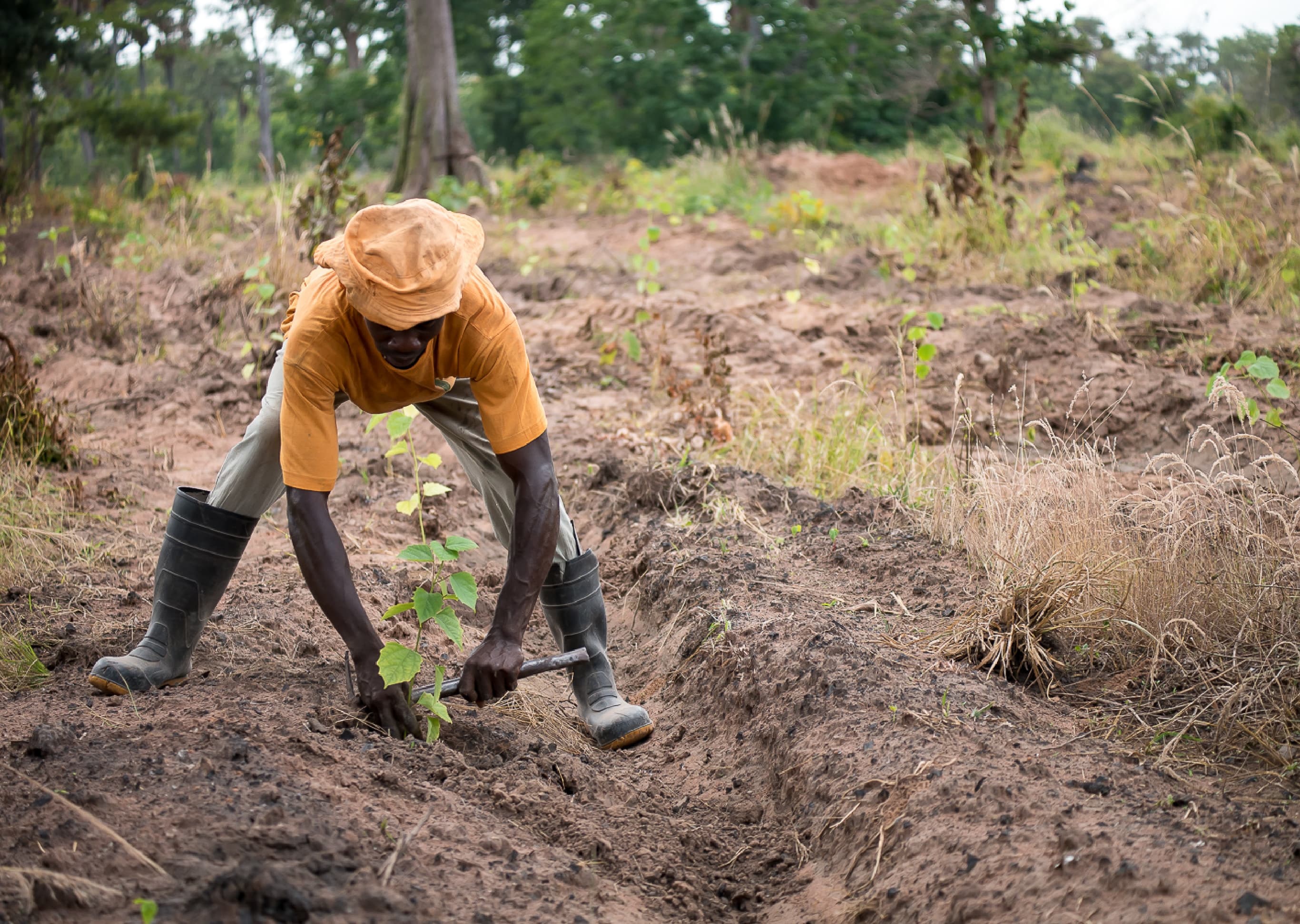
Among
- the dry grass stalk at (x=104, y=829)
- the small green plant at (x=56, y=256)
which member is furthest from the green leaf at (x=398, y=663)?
the small green plant at (x=56, y=256)

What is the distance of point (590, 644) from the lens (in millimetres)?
3102

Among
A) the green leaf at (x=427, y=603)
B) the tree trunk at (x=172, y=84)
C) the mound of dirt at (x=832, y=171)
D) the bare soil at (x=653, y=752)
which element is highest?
the tree trunk at (x=172, y=84)

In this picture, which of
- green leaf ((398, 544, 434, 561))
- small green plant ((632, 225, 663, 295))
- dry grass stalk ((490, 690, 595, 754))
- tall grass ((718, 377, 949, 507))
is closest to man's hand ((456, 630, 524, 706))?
green leaf ((398, 544, 434, 561))

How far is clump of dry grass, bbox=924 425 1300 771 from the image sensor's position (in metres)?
2.46

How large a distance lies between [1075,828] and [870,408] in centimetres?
318

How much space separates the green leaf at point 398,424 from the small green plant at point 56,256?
4248 mm

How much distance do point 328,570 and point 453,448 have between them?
0.69 metres

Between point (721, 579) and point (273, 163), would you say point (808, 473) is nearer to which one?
point (721, 579)

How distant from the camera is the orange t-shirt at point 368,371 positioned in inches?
94.7

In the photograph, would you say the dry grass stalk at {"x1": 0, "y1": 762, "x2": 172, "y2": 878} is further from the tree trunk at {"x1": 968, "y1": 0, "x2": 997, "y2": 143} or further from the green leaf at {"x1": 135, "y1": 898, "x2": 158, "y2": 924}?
the tree trunk at {"x1": 968, "y1": 0, "x2": 997, "y2": 143}

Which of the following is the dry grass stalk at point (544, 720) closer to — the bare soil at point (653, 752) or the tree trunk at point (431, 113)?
the bare soil at point (653, 752)

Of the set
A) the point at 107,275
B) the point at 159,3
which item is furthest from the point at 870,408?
the point at 159,3

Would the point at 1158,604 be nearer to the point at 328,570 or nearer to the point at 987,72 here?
the point at 328,570

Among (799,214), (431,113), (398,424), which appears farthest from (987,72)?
(398,424)
